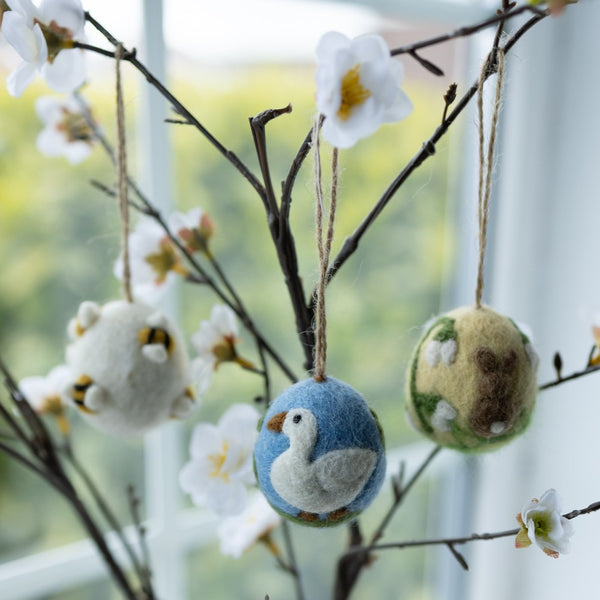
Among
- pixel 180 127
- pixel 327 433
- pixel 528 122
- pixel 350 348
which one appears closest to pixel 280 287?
pixel 350 348

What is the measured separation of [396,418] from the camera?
4.12ft

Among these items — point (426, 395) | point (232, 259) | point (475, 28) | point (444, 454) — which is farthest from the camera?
point (444, 454)

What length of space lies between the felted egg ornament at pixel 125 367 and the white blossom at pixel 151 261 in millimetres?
73

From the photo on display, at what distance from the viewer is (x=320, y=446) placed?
382 mm

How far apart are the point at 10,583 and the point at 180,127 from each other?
2.32 ft

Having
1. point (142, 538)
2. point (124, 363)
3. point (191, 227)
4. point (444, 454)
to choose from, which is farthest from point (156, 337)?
point (444, 454)

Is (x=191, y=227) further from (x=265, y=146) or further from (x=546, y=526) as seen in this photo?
(x=546, y=526)

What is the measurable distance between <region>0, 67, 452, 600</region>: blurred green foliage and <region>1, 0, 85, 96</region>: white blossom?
0.31 m

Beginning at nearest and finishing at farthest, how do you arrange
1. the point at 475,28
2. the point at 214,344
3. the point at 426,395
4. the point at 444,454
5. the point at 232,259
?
1. the point at 475,28
2. the point at 426,395
3. the point at 214,344
4. the point at 232,259
5. the point at 444,454

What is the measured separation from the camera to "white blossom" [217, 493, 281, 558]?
591 millimetres

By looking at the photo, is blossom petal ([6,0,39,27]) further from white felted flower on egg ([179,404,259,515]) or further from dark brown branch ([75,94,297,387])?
white felted flower on egg ([179,404,259,515])

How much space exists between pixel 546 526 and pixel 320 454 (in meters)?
0.17

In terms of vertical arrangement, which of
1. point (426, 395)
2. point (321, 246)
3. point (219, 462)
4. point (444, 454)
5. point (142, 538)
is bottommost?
point (444, 454)

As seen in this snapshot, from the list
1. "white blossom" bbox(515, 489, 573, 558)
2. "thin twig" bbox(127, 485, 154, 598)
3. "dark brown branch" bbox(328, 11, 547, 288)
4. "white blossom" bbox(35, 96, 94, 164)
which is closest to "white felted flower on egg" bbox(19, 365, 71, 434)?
"thin twig" bbox(127, 485, 154, 598)
